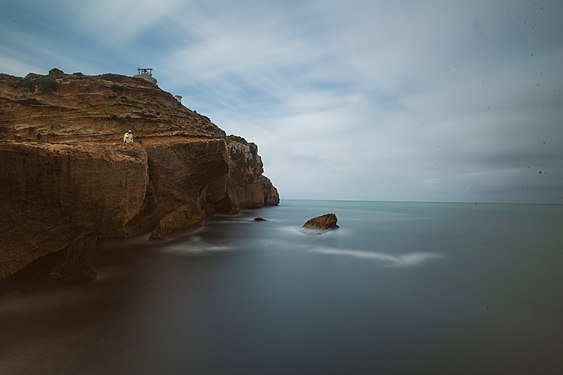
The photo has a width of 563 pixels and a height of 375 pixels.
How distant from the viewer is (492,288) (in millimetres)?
12141

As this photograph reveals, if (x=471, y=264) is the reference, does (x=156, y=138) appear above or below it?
above

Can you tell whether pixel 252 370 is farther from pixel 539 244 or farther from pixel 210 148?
pixel 539 244

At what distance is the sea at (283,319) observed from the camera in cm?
614

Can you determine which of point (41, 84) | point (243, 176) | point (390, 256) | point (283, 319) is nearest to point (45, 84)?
point (41, 84)

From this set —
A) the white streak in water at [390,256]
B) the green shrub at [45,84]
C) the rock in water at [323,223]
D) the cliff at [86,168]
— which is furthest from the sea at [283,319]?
the rock in water at [323,223]

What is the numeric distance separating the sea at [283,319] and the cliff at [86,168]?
2.04 meters

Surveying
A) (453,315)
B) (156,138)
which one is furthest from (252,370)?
(156,138)

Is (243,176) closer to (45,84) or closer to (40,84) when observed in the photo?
(45,84)

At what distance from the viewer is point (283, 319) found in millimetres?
8469

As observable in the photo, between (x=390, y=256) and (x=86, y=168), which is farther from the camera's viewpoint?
(x=390, y=256)

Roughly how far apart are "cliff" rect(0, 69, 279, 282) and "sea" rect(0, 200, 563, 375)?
80.1 inches

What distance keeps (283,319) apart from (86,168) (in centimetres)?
767

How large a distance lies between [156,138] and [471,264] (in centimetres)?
2181

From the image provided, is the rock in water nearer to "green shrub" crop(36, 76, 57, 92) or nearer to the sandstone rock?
the sandstone rock
